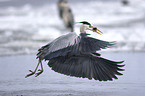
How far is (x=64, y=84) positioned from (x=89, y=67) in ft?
2.36

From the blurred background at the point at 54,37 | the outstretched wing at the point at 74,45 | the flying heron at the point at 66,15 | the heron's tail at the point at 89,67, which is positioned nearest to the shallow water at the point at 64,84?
the blurred background at the point at 54,37

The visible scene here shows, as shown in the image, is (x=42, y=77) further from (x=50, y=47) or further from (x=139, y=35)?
(x=139, y=35)

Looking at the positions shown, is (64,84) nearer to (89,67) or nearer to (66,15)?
(89,67)

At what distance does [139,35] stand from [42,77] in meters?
Result: 5.64

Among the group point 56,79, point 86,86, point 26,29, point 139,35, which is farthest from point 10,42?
point 86,86

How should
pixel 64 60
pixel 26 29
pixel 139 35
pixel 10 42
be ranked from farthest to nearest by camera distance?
pixel 26 29
pixel 139 35
pixel 10 42
pixel 64 60

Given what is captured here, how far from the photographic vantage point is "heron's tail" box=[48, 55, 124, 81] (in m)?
4.59

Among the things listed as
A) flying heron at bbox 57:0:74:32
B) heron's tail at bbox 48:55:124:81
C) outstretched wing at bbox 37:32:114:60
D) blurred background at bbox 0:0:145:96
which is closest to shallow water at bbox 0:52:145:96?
blurred background at bbox 0:0:145:96

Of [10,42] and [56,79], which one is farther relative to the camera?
[10,42]

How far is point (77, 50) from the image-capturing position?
14.6ft

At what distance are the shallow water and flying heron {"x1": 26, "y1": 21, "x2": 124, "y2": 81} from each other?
0.89ft

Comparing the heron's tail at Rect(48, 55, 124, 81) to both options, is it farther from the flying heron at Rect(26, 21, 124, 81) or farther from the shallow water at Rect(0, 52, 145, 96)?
the shallow water at Rect(0, 52, 145, 96)

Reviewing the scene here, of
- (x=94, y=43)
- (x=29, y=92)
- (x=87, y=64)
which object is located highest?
(x=94, y=43)

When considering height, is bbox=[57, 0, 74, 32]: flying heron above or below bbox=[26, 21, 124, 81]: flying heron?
above
